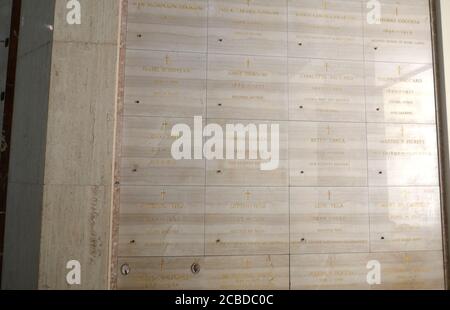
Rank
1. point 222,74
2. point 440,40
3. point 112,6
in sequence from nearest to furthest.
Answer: point 112,6, point 222,74, point 440,40

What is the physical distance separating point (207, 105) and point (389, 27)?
7.08ft

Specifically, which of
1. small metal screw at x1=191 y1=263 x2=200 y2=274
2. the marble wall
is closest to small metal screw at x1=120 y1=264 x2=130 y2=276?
the marble wall

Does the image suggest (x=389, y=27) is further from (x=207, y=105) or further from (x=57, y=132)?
(x=57, y=132)

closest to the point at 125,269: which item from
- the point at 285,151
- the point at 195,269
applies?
the point at 195,269

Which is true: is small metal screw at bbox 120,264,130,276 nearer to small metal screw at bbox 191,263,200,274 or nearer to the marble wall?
the marble wall

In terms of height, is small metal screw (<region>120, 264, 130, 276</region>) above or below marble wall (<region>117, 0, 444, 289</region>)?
below

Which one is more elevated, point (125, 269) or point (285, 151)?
point (285, 151)

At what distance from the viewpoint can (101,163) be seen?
264 centimetres

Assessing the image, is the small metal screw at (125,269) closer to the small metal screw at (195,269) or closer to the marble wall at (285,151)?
the marble wall at (285,151)

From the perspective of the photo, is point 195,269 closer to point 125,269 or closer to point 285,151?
point 125,269

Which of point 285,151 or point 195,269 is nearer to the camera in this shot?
point 195,269

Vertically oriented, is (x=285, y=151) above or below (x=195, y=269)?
above

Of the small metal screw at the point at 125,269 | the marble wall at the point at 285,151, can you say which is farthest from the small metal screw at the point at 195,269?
the small metal screw at the point at 125,269
